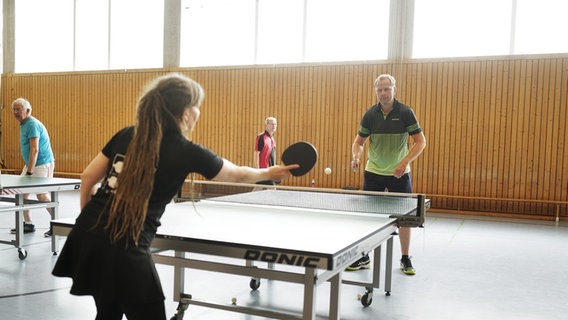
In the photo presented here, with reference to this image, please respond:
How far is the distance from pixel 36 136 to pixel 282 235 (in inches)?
171

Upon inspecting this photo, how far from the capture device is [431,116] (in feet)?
30.0

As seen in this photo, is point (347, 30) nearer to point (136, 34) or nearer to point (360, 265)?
point (136, 34)

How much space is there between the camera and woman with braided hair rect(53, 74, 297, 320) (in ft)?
5.27

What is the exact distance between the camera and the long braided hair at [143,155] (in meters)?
1.59

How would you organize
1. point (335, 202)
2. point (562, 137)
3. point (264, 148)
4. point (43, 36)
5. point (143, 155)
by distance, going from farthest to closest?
point (43, 36) < point (562, 137) < point (264, 148) < point (335, 202) < point (143, 155)

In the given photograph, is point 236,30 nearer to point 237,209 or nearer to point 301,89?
point 301,89

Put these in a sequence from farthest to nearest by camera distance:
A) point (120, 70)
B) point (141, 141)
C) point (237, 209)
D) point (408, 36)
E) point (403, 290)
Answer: point (120, 70) → point (408, 36) → point (403, 290) → point (237, 209) → point (141, 141)

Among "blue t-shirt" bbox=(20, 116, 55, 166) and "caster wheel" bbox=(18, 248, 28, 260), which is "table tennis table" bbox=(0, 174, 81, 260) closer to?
"caster wheel" bbox=(18, 248, 28, 260)

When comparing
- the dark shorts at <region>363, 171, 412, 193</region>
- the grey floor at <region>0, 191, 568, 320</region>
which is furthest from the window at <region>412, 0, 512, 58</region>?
the dark shorts at <region>363, 171, 412, 193</region>

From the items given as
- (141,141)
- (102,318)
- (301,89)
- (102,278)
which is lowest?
(102,318)

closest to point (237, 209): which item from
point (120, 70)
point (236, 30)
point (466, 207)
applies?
point (466, 207)

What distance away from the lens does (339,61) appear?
32.1 feet

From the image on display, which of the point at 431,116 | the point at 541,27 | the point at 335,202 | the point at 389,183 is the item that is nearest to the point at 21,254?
the point at 335,202

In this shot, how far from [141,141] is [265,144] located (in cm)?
562
